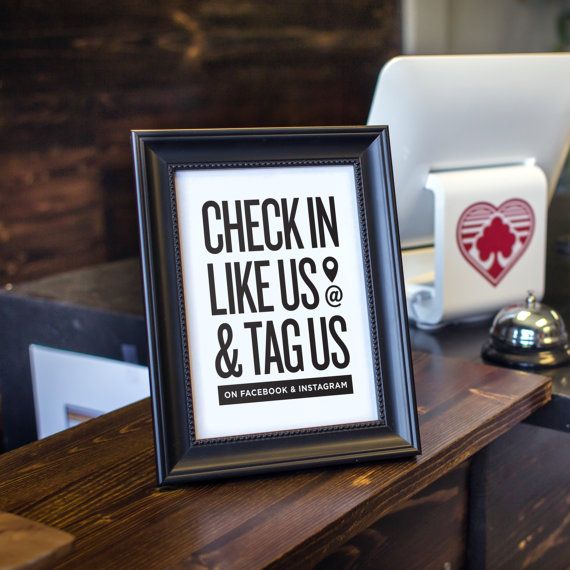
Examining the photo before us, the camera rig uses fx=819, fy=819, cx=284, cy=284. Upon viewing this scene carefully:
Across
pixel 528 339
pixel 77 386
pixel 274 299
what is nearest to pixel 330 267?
pixel 274 299

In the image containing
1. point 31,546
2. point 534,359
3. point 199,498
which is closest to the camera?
point 31,546

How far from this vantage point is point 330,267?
94 cm

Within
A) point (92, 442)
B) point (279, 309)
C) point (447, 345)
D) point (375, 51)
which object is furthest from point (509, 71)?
point (375, 51)

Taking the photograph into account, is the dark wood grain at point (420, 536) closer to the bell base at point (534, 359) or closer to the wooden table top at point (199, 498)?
the wooden table top at point (199, 498)

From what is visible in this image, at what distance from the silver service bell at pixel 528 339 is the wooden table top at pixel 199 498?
330mm

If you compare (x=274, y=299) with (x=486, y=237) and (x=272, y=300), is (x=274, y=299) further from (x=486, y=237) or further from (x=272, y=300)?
(x=486, y=237)

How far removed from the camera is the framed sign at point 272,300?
2.89ft

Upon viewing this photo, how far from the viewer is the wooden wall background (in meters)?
3.37

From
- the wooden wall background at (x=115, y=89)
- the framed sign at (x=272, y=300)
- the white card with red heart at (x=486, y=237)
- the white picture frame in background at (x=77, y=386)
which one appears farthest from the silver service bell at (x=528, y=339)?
the wooden wall background at (x=115, y=89)

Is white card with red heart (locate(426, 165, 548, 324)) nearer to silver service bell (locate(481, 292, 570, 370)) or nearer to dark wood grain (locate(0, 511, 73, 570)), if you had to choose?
silver service bell (locate(481, 292, 570, 370))

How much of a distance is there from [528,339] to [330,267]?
61cm

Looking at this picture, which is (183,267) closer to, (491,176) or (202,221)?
(202,221)

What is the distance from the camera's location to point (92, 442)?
39.6 inches

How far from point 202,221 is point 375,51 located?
4452mm
